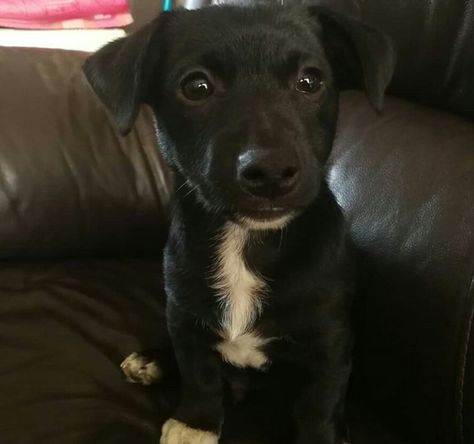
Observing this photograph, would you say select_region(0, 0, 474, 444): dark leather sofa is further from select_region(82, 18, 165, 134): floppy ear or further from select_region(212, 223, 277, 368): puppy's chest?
select_region(82, 18, 165, 134): floppy ear

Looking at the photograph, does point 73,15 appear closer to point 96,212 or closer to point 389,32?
point 96,212

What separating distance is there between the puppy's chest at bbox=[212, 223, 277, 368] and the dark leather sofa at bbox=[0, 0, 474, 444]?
0.13m

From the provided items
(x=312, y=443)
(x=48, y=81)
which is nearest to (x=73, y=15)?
(x=48, y=81)

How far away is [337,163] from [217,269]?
1.24ft

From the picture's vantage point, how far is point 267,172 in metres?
0.84

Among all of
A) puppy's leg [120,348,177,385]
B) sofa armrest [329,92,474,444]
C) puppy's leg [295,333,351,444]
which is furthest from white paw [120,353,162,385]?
sofa armrest [329,92,474,444]

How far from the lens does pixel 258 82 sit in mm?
954

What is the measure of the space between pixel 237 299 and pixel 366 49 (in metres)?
0.46

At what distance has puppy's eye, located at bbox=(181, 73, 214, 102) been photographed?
99cm

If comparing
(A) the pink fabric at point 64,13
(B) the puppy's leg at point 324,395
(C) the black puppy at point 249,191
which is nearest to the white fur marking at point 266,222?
(C) the black puppy at point 249,191

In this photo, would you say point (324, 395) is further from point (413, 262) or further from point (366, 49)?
point (366, 49)

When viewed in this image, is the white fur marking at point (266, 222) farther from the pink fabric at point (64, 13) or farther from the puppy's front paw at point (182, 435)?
the pink fabric at point (64, 13)

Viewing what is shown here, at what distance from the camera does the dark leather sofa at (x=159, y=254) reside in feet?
3.33

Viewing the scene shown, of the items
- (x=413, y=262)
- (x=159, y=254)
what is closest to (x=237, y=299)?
(x=413, y=262)
